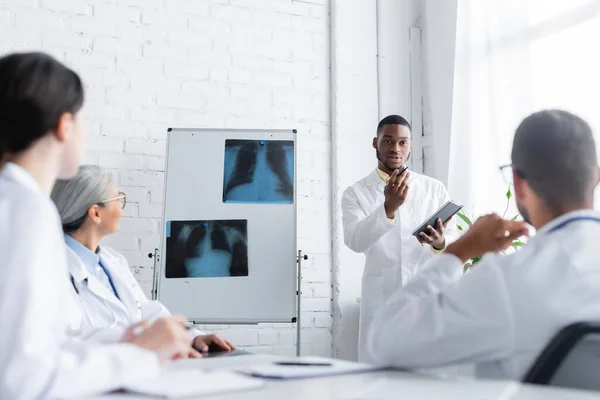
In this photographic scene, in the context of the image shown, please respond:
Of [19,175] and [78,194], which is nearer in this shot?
[19,175]

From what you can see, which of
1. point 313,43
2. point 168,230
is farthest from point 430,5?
point 168,230

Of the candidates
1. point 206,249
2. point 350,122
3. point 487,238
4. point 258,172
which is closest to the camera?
point 487,238

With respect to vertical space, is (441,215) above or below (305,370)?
above

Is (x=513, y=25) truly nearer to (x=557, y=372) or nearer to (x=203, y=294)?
(x=203, y=294)

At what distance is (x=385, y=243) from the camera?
3131 mm

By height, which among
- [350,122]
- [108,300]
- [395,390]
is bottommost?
[395,390]

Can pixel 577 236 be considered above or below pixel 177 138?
below

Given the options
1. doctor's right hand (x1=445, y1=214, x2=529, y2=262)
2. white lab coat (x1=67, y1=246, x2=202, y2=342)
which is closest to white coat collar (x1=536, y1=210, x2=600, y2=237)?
doctor's right hand (x1=445, y1=214, x2=529, y2=262)

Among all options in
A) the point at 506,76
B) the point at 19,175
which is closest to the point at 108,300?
the point at 19,175

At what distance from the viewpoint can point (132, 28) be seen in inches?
145

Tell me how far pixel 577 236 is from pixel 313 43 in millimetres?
3240

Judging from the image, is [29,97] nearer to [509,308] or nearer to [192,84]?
[509,308]

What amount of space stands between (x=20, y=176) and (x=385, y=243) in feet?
7.72

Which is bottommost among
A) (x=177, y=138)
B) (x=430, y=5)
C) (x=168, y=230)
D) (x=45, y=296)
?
(x=45, y=296)
